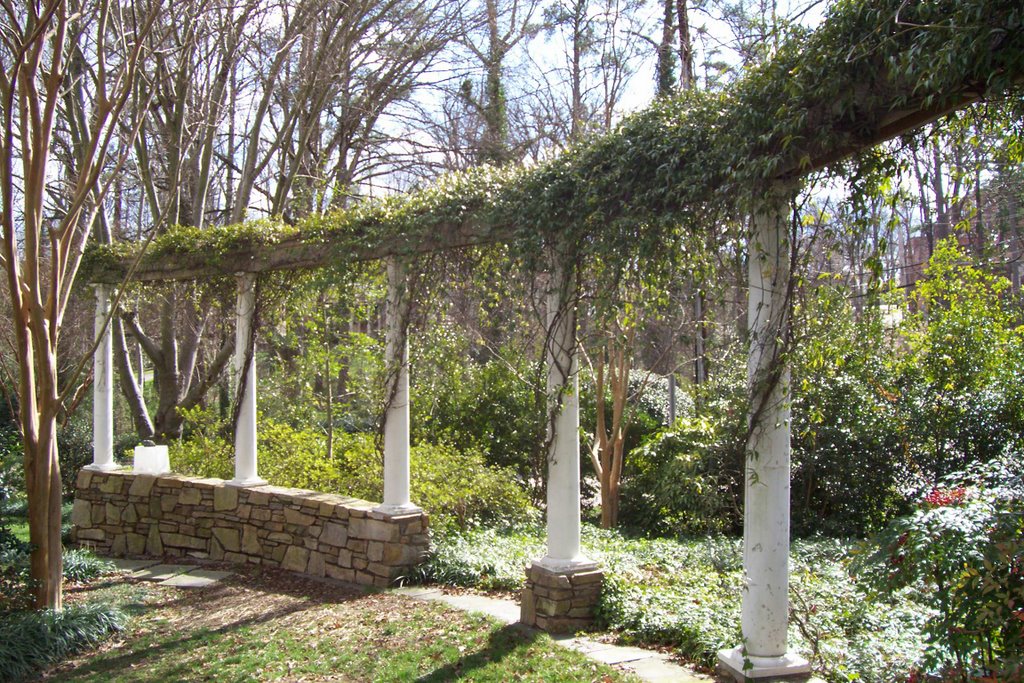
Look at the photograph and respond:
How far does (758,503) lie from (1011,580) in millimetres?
1098

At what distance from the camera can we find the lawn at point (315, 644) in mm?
4621

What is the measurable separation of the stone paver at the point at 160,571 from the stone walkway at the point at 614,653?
2.77 meters

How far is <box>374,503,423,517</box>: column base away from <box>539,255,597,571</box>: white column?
1520 millimetres

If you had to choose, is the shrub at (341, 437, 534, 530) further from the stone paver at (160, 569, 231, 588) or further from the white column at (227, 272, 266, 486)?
the stone paver at (160, 569, 231, 588)

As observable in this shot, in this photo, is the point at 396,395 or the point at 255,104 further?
the point at 255,104

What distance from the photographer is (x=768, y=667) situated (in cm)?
387

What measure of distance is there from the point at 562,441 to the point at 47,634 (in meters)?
3.36

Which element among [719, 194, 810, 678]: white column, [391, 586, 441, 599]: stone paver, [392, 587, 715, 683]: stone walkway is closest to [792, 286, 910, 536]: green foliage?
[392, 587, 715, 683]: stone walkway

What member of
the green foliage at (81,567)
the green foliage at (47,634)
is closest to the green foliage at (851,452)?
the green foliage at (47,634)

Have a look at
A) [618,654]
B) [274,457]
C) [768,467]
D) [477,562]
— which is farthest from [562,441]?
[274,457]

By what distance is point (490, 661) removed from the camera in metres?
4.68

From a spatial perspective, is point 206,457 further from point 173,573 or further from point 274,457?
point 173,573

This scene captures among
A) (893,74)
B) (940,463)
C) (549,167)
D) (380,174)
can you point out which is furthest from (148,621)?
(380,174)

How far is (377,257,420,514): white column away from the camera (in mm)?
6605
